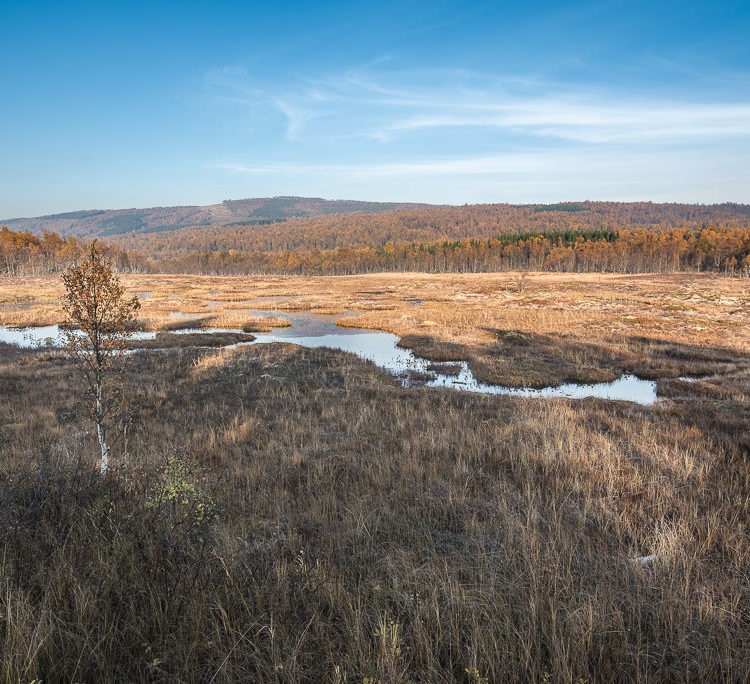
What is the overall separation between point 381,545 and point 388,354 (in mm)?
19207

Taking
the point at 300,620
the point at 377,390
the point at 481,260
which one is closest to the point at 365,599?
the point at 300,620

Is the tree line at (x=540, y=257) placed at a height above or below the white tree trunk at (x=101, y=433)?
above

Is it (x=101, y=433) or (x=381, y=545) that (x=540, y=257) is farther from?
(x=381, y=545)

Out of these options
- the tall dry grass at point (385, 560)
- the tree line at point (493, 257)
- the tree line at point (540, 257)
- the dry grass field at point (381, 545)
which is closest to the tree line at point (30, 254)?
the tree line at point (493, 257)

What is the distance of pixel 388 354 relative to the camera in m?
23.3

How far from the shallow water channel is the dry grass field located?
402 cm

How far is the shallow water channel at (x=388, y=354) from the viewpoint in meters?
15.8

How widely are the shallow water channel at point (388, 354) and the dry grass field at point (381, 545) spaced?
4.02 meters

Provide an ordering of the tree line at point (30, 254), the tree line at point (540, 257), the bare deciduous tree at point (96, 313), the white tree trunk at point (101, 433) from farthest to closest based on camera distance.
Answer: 1. the tree line at point (540, 257)
2. the tree line at point (30, 254)
3. the bare deciduous tree at point (96, 313)
4. the white tree trunk at point (101, 433)

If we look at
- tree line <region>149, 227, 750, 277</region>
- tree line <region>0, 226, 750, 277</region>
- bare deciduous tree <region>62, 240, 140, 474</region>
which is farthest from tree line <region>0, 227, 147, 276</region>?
bare deciduous tree <region>62, 240, 140, 474</region>

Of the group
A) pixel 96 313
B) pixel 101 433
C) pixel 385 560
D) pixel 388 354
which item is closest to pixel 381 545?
pixel 385 560

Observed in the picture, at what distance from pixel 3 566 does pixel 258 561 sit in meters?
1.81

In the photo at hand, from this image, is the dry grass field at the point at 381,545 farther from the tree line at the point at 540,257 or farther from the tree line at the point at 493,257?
the tree line at the point at 540,257

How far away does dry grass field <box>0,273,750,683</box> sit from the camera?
8.30 ft
